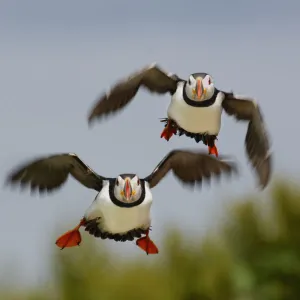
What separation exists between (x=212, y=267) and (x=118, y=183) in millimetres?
20773

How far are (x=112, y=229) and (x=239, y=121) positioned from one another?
2285 millimetres

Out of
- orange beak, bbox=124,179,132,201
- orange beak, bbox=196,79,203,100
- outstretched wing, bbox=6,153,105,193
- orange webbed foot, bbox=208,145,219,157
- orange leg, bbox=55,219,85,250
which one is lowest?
orange leg, bbox=55,219,85,250

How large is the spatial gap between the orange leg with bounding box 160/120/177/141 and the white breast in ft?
0.69

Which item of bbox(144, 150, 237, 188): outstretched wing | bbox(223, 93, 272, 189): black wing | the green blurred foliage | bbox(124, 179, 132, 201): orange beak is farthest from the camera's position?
the green blurred foliage

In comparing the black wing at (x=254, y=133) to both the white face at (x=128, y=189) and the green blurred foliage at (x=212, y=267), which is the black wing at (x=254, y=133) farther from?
the green blurred foliage at (x=212, y=267)

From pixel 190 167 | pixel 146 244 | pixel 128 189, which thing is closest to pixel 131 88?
pixel 190 167

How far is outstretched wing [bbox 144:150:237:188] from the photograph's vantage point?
15.7m

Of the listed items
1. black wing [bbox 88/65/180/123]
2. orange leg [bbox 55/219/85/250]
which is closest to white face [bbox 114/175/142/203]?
black wing [bbox 88/65/180/123]

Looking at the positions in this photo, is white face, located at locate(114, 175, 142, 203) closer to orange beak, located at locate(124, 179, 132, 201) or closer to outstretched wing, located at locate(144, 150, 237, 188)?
orange beak, located at locate(124, 179, 132, 201)

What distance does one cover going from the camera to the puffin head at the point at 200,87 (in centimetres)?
1498

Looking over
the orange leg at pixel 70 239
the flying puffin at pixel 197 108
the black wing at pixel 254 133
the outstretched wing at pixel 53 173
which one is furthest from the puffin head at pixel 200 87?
the orange leg at pixel 70 239

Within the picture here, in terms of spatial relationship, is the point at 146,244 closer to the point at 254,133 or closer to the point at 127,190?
the point at 127,190

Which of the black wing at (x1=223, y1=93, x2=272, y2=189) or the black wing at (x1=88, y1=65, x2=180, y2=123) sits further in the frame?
the black wing at (x1=88, y1=65, x2=180, y2=123)

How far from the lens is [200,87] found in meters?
15.0
